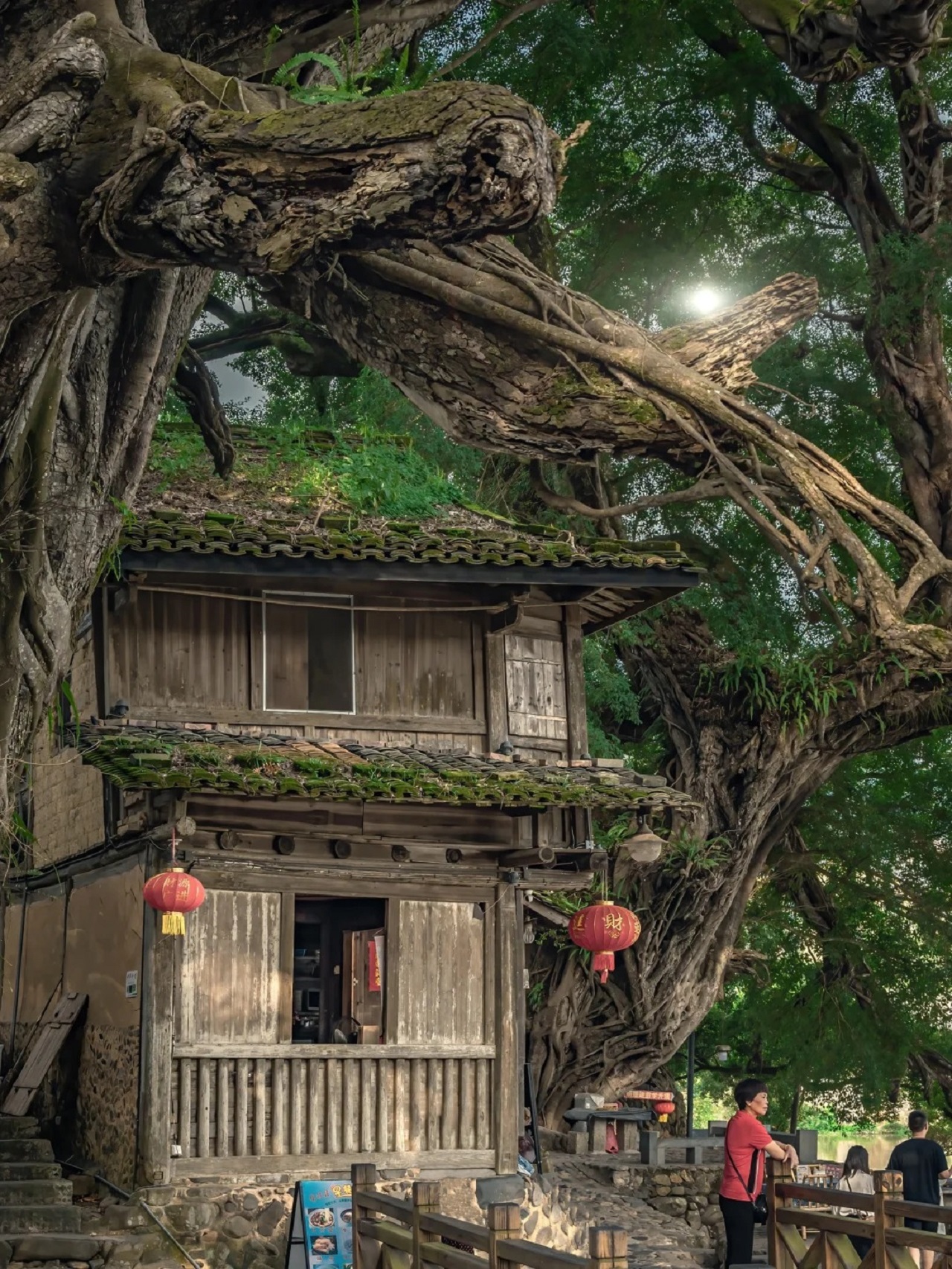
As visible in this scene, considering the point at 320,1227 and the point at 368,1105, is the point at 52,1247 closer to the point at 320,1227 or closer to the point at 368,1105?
the point at 320,1227

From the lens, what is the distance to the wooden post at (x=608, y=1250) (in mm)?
7336

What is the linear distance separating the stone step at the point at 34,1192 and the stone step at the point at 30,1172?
8.6 inches

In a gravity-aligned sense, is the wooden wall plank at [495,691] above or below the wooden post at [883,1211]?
above

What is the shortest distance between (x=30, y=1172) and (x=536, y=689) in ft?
24.4

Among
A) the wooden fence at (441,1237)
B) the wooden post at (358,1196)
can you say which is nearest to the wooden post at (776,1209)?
the wooden fence at (441,1237)

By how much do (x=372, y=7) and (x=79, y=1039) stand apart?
11676 mm

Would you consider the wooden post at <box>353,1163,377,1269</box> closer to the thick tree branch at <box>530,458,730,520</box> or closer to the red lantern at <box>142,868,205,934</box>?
the red lantern at <box>142,868,205,934</box>

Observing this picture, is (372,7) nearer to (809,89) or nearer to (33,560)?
(33,560)

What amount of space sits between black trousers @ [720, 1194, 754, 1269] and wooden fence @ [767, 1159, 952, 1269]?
165 millimetres

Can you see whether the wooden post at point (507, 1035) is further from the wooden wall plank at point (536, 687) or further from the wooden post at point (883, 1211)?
the wooden post at point (883, 1211)

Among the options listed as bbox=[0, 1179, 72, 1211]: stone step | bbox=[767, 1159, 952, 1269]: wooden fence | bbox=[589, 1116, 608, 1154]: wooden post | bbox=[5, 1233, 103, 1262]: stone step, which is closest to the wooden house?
bbox=[0, 1179, 72, 1211]: stone step

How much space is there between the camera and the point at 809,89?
2673 cm

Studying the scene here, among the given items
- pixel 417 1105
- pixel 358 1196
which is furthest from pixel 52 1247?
pixel 358 1196

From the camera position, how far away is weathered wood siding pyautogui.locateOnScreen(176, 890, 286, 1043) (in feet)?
50.4
